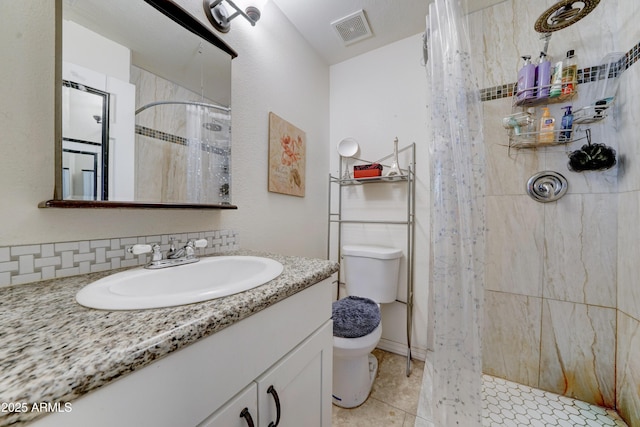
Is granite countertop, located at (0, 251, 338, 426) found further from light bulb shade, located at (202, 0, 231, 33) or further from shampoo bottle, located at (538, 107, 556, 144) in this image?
shampoo bottle, located at (538, 107, 556, 144)

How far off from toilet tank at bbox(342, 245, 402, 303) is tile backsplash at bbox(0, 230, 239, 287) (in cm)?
117

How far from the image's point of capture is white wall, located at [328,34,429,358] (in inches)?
65.6

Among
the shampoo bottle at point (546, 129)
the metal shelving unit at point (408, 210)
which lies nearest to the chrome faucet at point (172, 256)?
the metal shelving unit at point (408, 210)

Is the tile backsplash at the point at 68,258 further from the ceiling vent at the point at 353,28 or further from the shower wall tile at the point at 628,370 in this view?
the shower wall tile at the point at 628,370

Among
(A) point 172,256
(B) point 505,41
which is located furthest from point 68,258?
(B) point 505,41

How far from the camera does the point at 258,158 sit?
1334mm

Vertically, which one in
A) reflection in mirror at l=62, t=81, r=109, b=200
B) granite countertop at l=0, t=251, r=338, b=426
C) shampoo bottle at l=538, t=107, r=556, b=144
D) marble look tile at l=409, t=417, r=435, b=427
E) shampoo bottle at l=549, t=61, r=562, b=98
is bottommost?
marble look tile at l=409, t=417, r=435, b=427

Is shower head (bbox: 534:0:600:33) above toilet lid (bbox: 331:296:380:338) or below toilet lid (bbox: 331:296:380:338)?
above

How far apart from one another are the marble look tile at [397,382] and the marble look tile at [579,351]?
2.30 ft

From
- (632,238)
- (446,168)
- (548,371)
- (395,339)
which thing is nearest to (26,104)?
(446,168)

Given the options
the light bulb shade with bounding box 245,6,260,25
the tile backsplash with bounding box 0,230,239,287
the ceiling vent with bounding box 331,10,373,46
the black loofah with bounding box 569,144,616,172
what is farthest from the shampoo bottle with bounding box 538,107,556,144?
the tile backsplash with bounding box 0,230,239,287

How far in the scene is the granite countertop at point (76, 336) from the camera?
0.27 meters

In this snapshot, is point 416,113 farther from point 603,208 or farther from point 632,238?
point 632,238

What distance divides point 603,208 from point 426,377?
1372 mm
